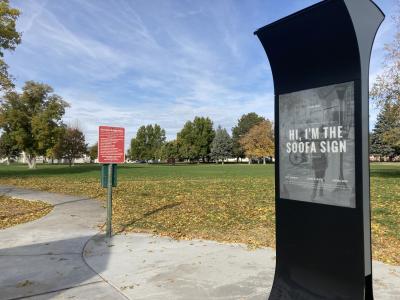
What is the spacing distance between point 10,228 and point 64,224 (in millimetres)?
1176

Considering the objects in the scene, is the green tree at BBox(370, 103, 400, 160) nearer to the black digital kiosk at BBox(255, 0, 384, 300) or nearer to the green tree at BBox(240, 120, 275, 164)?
the green tree at BBox(240, 120, 275, 164)

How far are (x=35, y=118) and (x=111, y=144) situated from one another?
161 ft

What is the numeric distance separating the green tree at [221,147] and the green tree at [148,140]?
2391 centimetres

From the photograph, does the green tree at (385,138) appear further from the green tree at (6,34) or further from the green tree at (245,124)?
the green tree at (245,124)

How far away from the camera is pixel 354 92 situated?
126 inches

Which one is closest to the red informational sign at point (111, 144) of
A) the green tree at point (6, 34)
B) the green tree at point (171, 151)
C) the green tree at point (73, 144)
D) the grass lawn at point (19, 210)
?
the grass lawn at point (19, 210)

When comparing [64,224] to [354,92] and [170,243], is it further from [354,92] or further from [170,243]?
[354,92]

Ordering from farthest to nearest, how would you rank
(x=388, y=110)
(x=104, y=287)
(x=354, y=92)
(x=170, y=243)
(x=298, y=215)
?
1. (x=388, y=110)
2. (x=170, y=243)
3. (x=104, y=287)
4. (x=298, y=215)
5. (x=354, y=92)

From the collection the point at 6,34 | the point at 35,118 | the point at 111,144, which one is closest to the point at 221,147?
the point at 35,118

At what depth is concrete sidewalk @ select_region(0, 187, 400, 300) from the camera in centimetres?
473

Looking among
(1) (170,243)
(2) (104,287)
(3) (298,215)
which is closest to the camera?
(3) (298,215)

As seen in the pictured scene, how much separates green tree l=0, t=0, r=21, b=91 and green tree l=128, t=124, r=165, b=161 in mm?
102672

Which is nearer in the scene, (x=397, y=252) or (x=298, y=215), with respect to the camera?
(x=298, y=215)

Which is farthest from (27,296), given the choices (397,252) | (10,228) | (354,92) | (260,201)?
(260,201)
